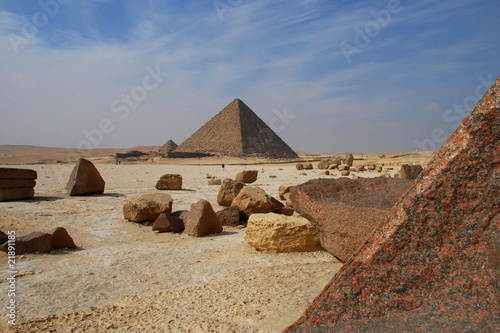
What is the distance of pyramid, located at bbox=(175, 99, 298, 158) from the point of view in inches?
2537

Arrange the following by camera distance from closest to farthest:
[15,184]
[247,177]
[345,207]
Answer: [345,207] < [15,184] < [247,177]

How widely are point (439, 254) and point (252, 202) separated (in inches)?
176

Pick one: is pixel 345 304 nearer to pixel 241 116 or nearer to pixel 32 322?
pixel 32 322

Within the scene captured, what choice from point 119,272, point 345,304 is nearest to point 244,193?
point 119,272

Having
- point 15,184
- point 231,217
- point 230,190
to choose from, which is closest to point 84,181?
point 15,184

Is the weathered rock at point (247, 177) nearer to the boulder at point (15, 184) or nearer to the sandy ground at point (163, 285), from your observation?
the boulder at point (15, 184)

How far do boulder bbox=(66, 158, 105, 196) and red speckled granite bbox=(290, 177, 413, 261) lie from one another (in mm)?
6312

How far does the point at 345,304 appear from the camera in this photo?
140 cm

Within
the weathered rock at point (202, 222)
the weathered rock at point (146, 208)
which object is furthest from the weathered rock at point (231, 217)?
the weathered rock at point (146, 208)

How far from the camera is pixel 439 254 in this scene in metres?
1.35

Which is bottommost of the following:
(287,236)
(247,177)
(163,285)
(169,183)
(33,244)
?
(163,285)

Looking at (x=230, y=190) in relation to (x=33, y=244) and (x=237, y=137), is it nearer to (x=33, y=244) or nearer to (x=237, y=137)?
(x=33, y=244)

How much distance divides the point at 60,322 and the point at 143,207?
3.41m

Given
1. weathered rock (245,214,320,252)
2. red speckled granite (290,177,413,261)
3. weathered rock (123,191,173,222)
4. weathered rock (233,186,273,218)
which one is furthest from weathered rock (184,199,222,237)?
red speckled granite (290,177,413,261)
